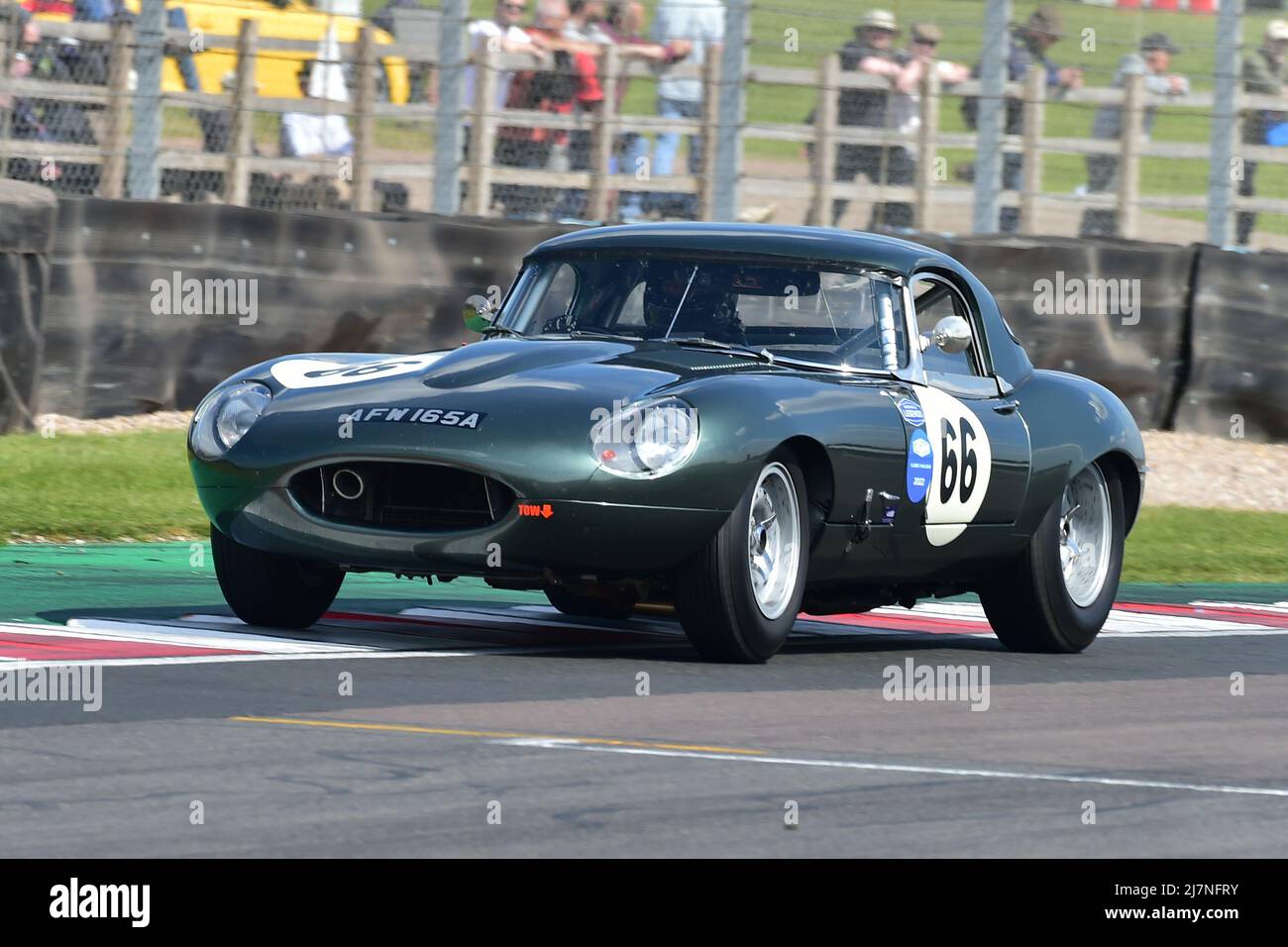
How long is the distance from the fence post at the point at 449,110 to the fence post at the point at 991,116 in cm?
369

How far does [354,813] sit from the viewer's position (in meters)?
5.02

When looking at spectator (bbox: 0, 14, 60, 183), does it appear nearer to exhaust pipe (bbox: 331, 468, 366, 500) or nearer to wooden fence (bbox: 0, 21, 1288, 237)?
wooden fence (bbox: 0, 21, 1288, 237)

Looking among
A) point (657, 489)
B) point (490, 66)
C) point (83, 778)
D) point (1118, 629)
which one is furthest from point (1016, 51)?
point (83, 778)

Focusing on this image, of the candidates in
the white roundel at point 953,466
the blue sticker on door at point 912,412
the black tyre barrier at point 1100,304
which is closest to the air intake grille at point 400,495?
the blue sticker on door at point 912,412

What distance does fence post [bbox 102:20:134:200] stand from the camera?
1486 cm

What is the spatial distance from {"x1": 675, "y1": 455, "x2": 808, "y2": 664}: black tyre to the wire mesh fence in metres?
8.21

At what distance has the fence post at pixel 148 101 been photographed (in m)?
14.9

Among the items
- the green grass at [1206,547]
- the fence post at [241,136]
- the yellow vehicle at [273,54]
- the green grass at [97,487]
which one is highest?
the yellow vehicle at [273,54]

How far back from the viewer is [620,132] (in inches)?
655

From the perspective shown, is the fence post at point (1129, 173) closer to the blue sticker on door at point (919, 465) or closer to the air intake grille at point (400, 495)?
the blue sticker on door at point (919, 465)

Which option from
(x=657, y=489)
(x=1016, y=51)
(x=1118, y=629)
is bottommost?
(x=1118, y=629)

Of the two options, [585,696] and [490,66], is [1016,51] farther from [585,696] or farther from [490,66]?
[585,696]

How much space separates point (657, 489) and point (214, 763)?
2.04 meters

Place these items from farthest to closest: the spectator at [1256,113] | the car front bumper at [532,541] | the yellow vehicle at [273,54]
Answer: the spectator at [1256,113]
the yellow vehicle at [273,54]
the car front bumper at [532,541]
